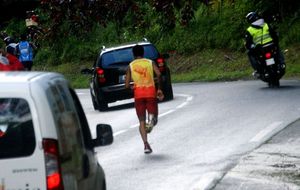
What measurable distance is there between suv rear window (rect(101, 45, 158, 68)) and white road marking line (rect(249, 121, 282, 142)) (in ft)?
24.2

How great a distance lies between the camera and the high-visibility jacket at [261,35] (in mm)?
21625

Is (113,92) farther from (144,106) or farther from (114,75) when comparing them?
(144,106)

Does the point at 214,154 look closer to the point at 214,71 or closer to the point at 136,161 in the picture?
the point at 136,161

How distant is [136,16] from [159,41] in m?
24.1

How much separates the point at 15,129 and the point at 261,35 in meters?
16.7

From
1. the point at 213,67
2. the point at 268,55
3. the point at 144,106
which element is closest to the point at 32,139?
the point at 144,106

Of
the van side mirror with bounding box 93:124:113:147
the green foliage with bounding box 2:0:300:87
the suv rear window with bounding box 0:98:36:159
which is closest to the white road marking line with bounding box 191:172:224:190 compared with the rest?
the van side mirror with bounding box 93:124:113:147

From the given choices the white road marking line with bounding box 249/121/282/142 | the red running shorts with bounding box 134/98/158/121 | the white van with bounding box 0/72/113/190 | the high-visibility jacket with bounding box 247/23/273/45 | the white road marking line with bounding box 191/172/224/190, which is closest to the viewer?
the white van with bounding box 0/72/113/190

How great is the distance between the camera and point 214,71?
31000mm

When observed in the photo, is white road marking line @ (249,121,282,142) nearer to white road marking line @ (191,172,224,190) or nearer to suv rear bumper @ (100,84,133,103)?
white road marking line @ (191,172,224,190)

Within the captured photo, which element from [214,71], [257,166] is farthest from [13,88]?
[214,71]

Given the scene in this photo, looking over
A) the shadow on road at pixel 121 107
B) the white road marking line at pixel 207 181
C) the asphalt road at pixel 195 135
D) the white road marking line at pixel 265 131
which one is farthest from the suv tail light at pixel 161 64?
the white road marking line at pixel 207 181

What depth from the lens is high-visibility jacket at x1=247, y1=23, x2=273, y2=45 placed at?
2162cm

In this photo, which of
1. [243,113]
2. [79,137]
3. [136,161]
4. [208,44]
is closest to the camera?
[79,137]
